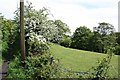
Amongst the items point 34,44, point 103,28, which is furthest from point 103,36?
point 34,44

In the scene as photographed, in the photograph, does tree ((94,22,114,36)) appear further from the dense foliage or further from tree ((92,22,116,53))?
the dense foliage

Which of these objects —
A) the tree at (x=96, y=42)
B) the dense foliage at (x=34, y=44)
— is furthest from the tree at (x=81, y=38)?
the dense foliage at (x=34, y=44)

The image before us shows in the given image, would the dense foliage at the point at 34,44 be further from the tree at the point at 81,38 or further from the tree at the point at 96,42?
the tree at the point at 81,38

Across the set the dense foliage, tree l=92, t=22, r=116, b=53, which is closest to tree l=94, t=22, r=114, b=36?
tree l=92, t=22, r=116, b=53

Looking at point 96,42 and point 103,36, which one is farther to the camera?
point 103,36

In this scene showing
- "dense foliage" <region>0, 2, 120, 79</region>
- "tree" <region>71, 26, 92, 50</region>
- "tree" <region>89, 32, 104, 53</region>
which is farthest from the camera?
"tree" <region>71, 26, 92, 50</region>

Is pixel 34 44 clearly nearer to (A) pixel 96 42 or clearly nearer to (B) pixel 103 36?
(A) pixel 96 42

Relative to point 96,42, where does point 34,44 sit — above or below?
below

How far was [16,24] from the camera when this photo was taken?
17844 mm

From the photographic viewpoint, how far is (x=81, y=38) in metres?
43.8

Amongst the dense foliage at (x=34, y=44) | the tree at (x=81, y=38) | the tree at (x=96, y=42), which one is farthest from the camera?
the tree at (x=81, y=38)

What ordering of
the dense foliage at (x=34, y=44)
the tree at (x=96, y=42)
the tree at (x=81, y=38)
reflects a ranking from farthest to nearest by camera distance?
the tree at (x=81, y=38), the tree at (x=96, y=42), the dense foliage at (x=34, y=44)

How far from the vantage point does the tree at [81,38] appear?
41.0m

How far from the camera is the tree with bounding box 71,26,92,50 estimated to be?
135 ft
